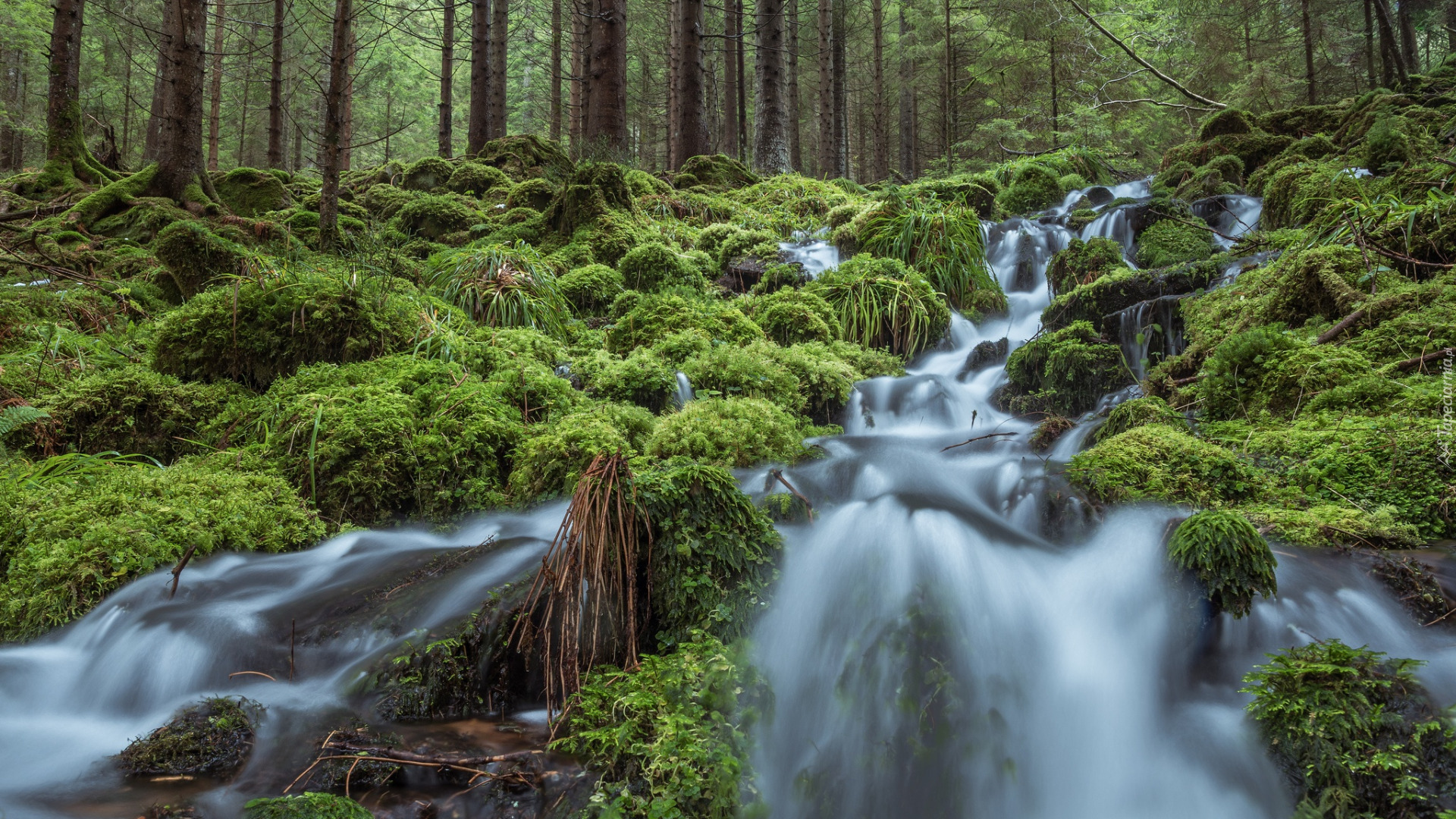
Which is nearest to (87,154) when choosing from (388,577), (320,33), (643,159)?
(388,577)

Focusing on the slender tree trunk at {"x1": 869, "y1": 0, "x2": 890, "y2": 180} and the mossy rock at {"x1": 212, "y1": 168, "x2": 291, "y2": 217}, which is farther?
the slender tree trunk at {"x1": 869, "y1": 0, "x2": 890, "y2": 180}

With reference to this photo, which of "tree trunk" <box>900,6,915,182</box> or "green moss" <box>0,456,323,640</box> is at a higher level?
"tree trunk" <box>900,6,915,182</box>

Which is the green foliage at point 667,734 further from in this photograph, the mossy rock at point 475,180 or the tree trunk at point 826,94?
the tree trunk at point 826,94

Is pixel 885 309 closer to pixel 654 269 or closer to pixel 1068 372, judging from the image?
pixel 1068 372

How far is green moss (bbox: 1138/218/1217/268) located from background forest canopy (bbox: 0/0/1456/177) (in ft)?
5.00

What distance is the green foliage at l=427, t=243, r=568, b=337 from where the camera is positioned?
6605mm

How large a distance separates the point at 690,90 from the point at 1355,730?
1379 cm

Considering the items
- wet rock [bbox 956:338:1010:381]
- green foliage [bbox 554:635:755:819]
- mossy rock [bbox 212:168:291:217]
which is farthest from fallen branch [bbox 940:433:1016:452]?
mossy rock [bbox 212:168:291:217]

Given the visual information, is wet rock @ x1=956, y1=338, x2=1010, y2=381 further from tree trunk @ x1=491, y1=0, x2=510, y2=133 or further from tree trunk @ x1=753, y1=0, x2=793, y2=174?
tree trunk @ x1=491, y1=0, x2=510, y2=133

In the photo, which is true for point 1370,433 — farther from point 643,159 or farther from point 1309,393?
point 643,159

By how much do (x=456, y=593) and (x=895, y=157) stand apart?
40397 millimetres

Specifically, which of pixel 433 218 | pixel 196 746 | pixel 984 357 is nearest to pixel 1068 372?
pixel 984 357

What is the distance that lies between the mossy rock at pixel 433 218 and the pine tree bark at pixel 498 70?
22.5ft

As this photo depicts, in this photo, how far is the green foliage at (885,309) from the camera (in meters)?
7.52
